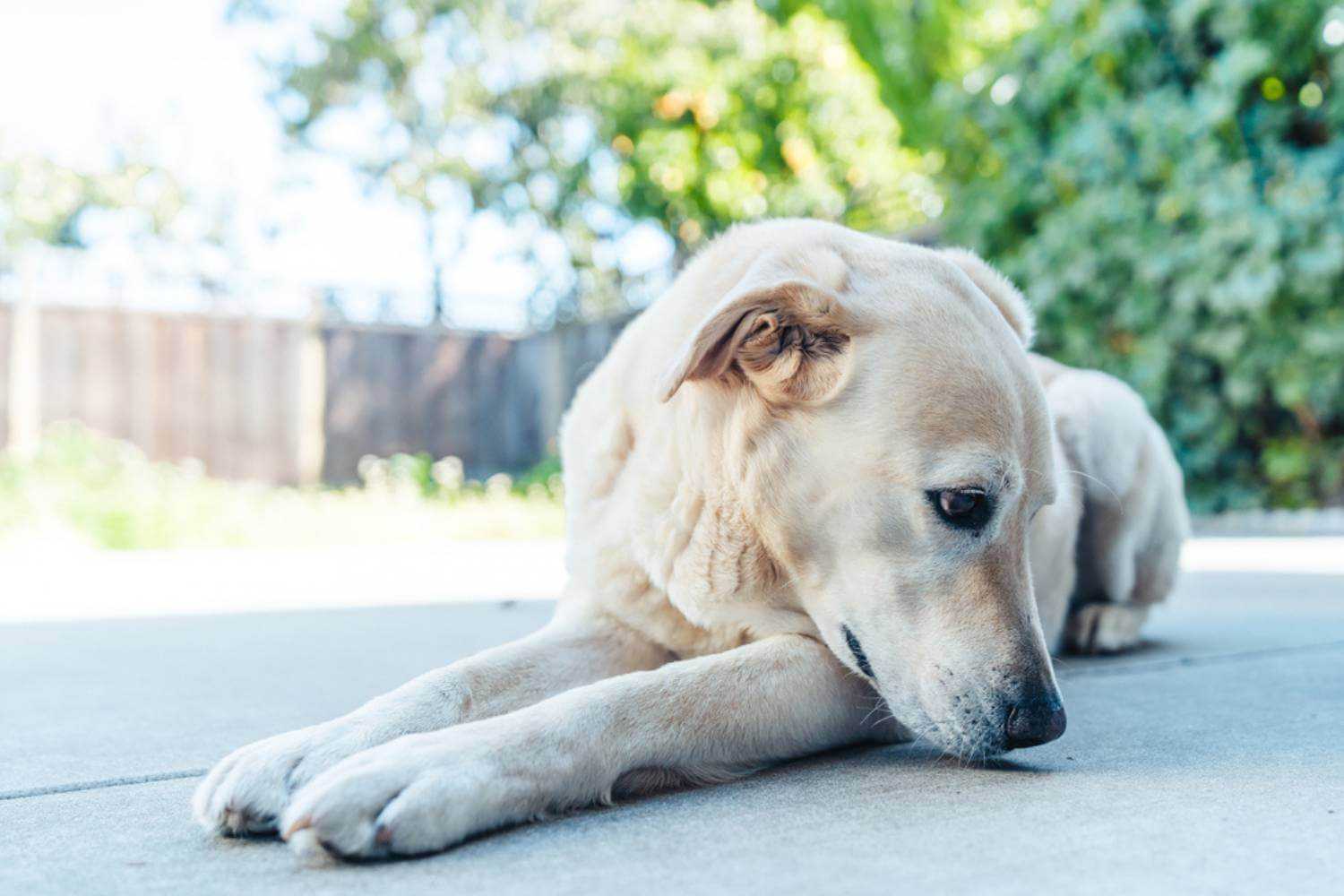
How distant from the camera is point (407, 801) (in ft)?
4.38

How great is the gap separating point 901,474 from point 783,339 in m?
0.31

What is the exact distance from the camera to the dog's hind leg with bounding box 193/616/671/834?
147 cm

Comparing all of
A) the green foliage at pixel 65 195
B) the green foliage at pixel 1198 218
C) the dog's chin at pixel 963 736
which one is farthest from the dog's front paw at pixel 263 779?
the green foliage at pixel 65 195

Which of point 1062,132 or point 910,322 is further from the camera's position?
point 1062,132

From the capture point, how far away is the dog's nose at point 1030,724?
174cm

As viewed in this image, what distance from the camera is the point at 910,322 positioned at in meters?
1.93

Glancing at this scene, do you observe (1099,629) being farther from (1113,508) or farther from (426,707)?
(426,707)

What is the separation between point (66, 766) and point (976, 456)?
156 centimetres

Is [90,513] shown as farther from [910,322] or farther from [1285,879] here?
[1285,879]

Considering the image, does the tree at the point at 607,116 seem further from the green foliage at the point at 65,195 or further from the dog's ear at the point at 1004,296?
the dog's ear at the point at 1004,296

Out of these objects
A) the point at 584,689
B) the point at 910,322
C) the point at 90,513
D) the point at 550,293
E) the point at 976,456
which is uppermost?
the point at 550,293

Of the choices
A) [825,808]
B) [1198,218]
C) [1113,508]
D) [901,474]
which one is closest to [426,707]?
[825,808]

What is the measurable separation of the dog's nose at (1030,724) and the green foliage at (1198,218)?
642 centimetres

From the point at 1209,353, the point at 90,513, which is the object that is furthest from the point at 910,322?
the point at 90,513
